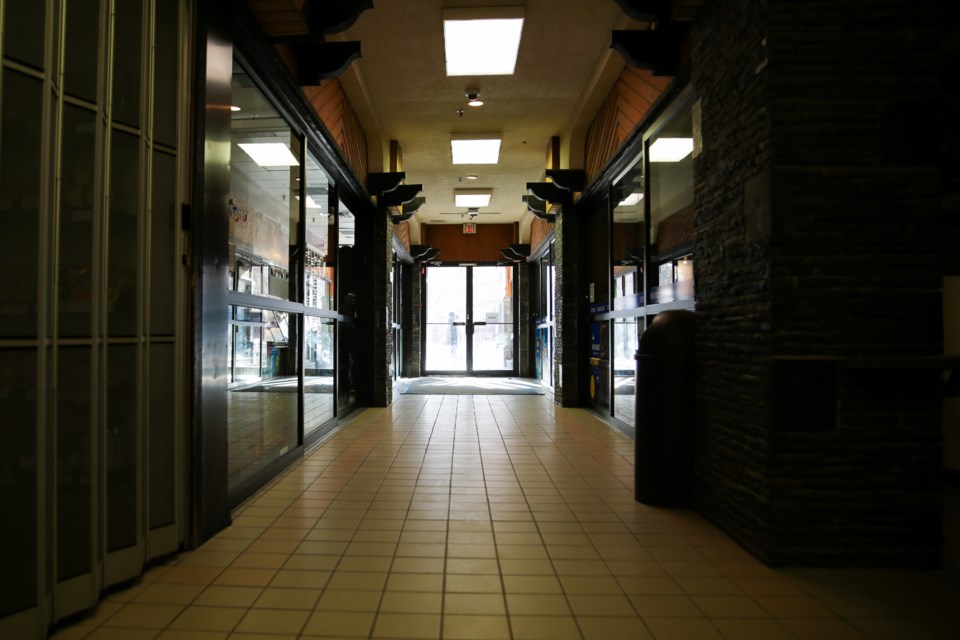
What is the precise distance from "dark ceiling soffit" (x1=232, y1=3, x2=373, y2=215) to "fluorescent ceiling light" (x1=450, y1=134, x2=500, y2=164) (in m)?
1.87

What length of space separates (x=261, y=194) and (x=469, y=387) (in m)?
7.23

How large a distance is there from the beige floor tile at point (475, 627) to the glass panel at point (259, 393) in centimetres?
189

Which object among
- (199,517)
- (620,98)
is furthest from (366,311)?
(199,517)

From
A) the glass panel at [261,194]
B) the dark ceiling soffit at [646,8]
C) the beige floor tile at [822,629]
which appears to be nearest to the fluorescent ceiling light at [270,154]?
the glass panel at [261,194]

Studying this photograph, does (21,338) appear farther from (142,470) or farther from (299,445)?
(299,445)

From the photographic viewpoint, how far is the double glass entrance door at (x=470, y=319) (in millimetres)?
14250

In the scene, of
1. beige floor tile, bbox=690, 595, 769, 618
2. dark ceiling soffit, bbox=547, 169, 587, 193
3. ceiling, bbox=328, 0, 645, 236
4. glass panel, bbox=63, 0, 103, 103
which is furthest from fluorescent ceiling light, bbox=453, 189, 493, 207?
beige floor tile, bbox=690, 595, 769, 618

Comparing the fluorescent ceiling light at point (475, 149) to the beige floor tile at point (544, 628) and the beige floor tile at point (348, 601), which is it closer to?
the beige floor tile at point (348, 601)

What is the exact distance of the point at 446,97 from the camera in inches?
251

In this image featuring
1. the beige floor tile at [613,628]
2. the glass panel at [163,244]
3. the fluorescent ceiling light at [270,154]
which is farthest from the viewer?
the fluorescent ceiling light at [270,154]

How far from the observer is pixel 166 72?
105 inches

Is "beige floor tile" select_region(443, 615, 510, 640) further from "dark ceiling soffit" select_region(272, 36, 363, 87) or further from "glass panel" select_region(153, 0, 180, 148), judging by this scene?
"dark ceiling soffit" select_region(272, 36, 363, 87)

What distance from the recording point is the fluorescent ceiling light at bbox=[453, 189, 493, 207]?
10601 mm

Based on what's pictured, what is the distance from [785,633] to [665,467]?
1.38 meters
